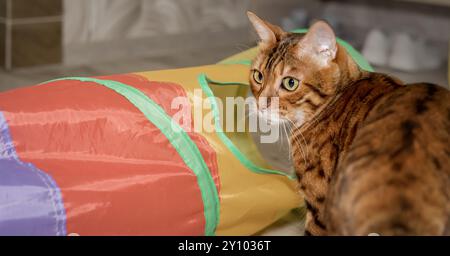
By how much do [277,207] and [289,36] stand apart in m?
0.48

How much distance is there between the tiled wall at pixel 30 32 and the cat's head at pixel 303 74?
194 centimetres

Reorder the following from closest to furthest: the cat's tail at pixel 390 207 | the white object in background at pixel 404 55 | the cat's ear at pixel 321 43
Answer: the cat's tail at pixel 390 207, the cat's ear at pixel 321 43, the white object in background at pixel 404 55

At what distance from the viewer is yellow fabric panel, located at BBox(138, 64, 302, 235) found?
1.65 m

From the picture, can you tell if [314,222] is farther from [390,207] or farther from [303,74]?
[390,207]

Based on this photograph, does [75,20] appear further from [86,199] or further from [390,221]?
[390,221]

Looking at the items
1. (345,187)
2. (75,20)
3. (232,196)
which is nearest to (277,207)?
(232,196)

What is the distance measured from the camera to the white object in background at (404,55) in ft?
11.7

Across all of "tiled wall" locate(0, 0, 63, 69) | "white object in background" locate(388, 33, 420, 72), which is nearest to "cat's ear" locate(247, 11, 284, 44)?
"tiled wall" locate(0, 0, 63, 69)

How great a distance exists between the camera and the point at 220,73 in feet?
6.04

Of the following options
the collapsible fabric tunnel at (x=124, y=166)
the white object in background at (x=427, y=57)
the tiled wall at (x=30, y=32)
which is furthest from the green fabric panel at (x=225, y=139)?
the white object in background at (x=427, y=57)

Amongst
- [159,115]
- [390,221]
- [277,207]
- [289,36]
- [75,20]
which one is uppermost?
[75,20]

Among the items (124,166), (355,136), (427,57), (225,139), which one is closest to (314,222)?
(355,136)

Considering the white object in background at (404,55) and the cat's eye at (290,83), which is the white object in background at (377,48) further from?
the cat's eye at (290,83)

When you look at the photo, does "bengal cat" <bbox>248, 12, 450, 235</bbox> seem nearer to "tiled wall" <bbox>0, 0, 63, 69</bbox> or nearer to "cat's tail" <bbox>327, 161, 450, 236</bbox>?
"cat's tail" <bbox>327, 161, 450, 236</bbox>
